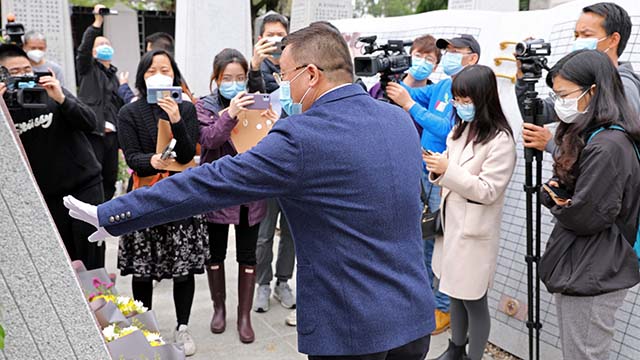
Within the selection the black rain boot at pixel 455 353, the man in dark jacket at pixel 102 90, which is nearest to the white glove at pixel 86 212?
the black rain boot at pixel 455 353

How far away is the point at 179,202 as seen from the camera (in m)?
2.00

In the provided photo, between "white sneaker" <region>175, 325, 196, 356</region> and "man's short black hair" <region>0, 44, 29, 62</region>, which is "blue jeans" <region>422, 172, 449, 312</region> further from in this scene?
"man's short black hair" <region>0, 44, 29, 62</region>

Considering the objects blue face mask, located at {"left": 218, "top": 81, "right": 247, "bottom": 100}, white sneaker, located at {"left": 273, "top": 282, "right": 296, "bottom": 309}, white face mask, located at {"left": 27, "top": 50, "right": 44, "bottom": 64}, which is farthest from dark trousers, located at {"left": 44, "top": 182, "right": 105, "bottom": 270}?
white face mask, located at {"left": 27, "top": 50, "right": 44, "bottom": 64}

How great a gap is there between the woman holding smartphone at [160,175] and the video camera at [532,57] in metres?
2.04

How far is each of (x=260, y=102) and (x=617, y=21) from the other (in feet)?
7.22

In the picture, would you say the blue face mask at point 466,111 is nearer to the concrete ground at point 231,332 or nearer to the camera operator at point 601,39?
the camera operator at point 601,39

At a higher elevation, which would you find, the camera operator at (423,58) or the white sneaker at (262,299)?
the camera operator at (423,58)

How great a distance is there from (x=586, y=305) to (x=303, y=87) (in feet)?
5.80

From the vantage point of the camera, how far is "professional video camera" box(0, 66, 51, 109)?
347 centimetres

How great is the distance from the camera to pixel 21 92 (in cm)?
346

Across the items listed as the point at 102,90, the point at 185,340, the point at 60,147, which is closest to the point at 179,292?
the point at 185,340

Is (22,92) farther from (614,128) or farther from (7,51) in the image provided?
(614,128)

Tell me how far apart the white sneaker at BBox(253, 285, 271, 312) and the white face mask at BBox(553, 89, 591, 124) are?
2.81 m

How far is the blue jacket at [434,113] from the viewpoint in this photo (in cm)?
426
